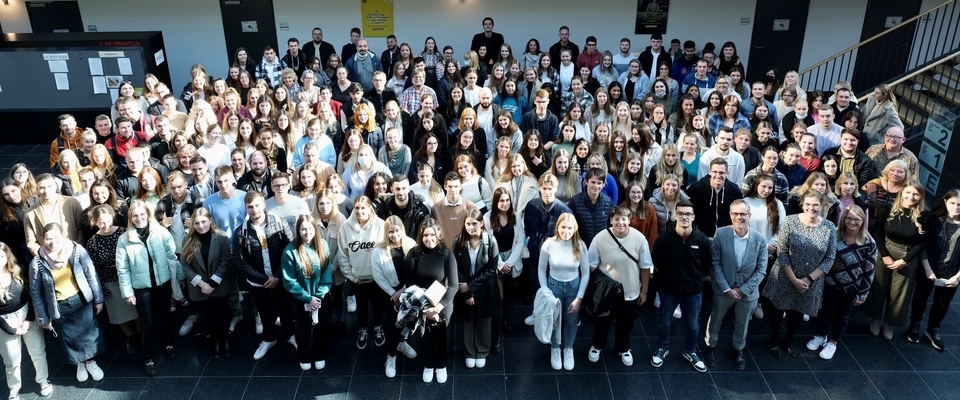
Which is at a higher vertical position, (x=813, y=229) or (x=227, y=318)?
(x=813, y=229)

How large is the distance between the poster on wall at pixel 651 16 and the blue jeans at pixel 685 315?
28.0ft

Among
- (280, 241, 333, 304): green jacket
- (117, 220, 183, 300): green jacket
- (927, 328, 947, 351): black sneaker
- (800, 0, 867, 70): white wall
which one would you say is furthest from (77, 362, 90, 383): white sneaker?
(800, 0, 867, 70): white wall

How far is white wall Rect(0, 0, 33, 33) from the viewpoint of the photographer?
1316cm

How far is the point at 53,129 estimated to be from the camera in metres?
11.9

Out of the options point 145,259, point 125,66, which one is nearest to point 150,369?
point 145,259

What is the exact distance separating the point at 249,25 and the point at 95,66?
2857mm

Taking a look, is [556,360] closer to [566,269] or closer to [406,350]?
[566,269]

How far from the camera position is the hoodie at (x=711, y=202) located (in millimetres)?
6184

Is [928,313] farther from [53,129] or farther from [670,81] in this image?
[53,129]

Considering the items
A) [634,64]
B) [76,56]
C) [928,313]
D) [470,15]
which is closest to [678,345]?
[928,313]

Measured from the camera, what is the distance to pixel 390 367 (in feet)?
18.8

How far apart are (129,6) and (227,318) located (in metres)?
9.73

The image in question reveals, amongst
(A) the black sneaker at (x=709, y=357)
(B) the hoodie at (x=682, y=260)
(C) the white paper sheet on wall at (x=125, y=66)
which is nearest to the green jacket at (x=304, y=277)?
(B) the hoodie at (x=682, y=260)

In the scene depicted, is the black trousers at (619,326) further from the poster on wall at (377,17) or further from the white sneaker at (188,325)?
the poster on wall at (377,17)
